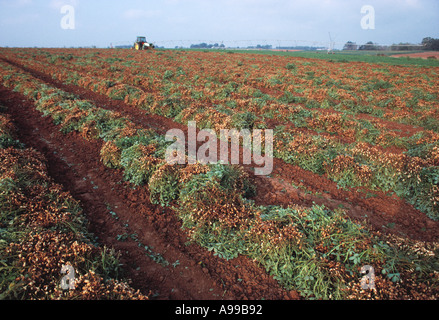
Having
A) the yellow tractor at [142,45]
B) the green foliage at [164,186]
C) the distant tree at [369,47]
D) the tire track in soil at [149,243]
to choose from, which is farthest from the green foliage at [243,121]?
the distant tree at [369,47]

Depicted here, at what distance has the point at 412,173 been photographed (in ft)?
21.3

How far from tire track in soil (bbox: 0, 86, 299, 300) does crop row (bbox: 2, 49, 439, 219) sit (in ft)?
14.1

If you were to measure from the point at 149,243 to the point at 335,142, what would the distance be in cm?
719

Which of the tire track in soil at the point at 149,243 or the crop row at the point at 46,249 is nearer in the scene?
the crop row at the point at 46,249

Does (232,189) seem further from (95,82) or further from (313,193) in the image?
(95,82)

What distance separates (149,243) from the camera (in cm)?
470

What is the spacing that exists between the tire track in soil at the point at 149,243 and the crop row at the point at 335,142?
431 cm

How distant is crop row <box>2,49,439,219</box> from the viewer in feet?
21.3

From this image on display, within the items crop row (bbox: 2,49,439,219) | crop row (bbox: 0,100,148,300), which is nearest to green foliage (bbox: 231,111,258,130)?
crop row (bbox: 2,49,439,219)

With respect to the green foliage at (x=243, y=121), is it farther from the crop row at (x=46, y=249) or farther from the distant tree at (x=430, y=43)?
the distant tree at (x=430, y=43)

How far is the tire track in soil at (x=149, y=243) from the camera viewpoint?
3.84 meters

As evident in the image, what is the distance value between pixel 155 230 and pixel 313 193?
4.09m

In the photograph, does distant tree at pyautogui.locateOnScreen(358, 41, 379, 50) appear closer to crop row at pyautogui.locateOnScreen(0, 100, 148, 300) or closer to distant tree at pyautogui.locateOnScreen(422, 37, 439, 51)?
distant tree at pyautogui.locateOnScreen(422, 37, 439, 51)

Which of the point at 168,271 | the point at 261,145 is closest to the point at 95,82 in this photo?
the point at 261,145
